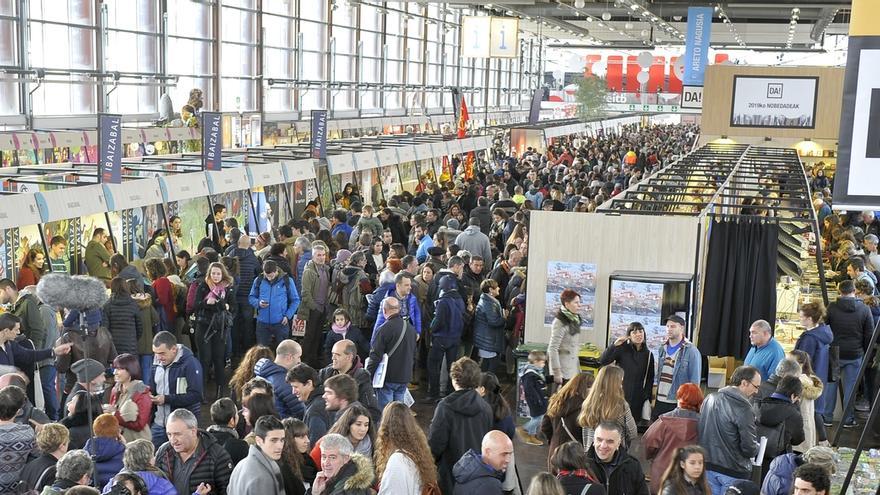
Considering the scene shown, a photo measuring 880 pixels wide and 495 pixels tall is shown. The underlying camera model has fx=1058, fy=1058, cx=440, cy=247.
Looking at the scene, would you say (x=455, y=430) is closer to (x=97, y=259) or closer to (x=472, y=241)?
(x=472, y=241)

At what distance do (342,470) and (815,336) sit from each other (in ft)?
15.5

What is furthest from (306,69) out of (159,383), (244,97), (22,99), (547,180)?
(159,383)

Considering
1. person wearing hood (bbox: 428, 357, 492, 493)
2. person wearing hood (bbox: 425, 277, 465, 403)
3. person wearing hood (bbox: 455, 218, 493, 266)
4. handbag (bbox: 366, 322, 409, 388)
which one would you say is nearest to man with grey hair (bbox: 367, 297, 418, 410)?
handbag (bbox: 366, 322, 409, 388)

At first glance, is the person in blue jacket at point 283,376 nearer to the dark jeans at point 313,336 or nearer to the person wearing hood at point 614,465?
the person wearing hood at point 614,465

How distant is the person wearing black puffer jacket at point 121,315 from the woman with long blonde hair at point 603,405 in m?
3.97

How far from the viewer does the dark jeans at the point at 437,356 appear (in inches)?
355

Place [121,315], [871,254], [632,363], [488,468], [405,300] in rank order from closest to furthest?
[488,468], [632,363], [121,315], [405,300], [871,254]

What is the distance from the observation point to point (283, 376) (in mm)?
5977

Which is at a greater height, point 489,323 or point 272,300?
point 272,300

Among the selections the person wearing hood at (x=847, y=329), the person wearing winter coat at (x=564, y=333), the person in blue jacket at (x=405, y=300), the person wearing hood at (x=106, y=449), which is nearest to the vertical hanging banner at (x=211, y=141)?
the person in blue jacket at (x=405, y=300)

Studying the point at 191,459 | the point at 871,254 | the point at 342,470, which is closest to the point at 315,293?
the point at 191,459

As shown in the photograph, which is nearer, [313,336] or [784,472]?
[784,472]

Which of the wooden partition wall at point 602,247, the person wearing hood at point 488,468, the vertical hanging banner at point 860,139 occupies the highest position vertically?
the vertical hanging banner at point 860,139

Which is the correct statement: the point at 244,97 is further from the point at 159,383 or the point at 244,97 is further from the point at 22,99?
the point at 159,383
